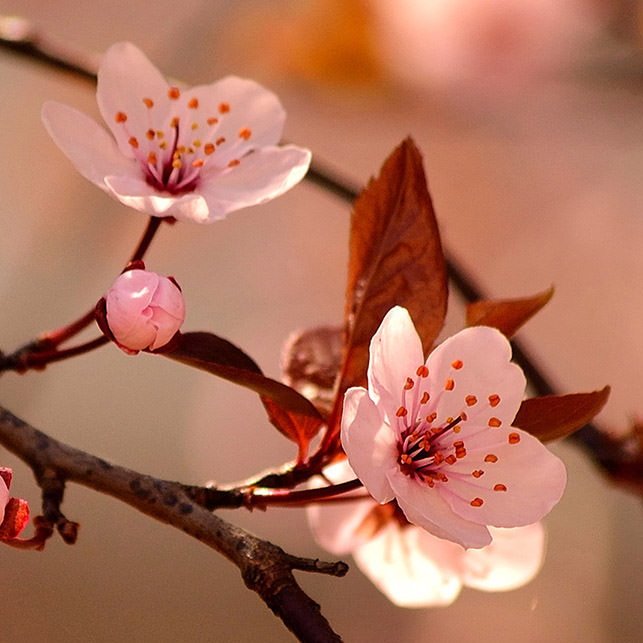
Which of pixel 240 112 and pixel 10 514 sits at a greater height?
pixel 240 112

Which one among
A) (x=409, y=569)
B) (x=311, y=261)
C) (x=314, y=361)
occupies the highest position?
(x=314, y=361)

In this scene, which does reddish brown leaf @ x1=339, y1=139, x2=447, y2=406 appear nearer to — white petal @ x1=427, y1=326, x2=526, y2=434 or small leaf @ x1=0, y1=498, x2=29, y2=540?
white petal @ x1=427, y1=326, x2=526, y2=434

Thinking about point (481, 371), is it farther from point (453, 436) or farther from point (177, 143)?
point (177, 143)

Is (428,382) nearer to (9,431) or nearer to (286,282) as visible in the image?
(9,431)

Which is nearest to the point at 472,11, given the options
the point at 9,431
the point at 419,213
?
the point at 419,213

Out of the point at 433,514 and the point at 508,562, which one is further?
the point at 508,562

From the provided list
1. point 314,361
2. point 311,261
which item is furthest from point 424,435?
point 311,261

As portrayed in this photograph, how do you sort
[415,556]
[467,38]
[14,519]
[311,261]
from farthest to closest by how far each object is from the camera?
[311,261] < [467,38] < [415,556] < [14,519]
